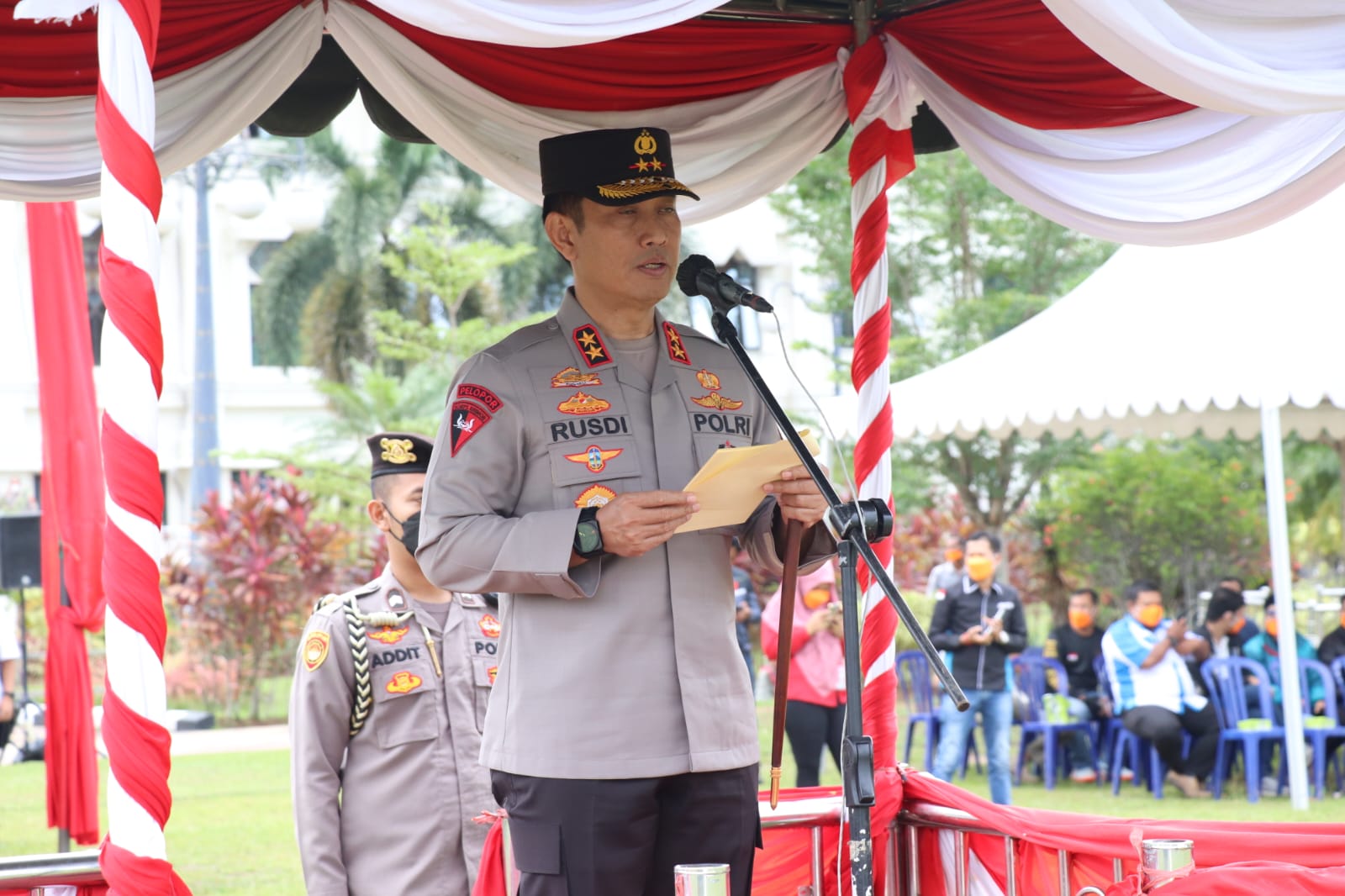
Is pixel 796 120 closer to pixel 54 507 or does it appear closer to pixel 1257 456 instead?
pixel 54 507

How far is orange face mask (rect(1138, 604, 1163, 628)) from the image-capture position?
10.5 m

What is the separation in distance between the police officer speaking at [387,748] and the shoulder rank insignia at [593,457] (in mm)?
935

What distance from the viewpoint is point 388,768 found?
3.71m

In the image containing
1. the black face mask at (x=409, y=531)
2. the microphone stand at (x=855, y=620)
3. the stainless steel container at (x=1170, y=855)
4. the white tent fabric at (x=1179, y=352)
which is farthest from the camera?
the white tent fabric at (x=1179, y=352)

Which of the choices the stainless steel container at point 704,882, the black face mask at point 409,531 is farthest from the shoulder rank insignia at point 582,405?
the stainless steel container at point 704,882

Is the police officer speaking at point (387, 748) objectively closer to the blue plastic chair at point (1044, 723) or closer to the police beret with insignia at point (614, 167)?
the police beret with insignia at point (614, 167)

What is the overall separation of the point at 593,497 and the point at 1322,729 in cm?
881

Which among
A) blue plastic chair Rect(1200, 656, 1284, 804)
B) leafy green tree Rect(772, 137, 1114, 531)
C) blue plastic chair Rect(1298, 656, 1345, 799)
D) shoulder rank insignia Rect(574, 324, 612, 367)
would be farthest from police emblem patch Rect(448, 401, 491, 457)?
leafy green tree Rect(772, 137, 1114, 531)

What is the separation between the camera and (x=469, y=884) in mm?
3686

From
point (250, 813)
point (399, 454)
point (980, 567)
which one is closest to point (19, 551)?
point (250, 813)

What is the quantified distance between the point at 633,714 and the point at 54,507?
5.59 metres

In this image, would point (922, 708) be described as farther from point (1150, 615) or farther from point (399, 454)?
point (399, 454)

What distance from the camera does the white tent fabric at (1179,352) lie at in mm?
9703

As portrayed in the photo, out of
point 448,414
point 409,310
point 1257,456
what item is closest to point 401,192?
point 409,310
